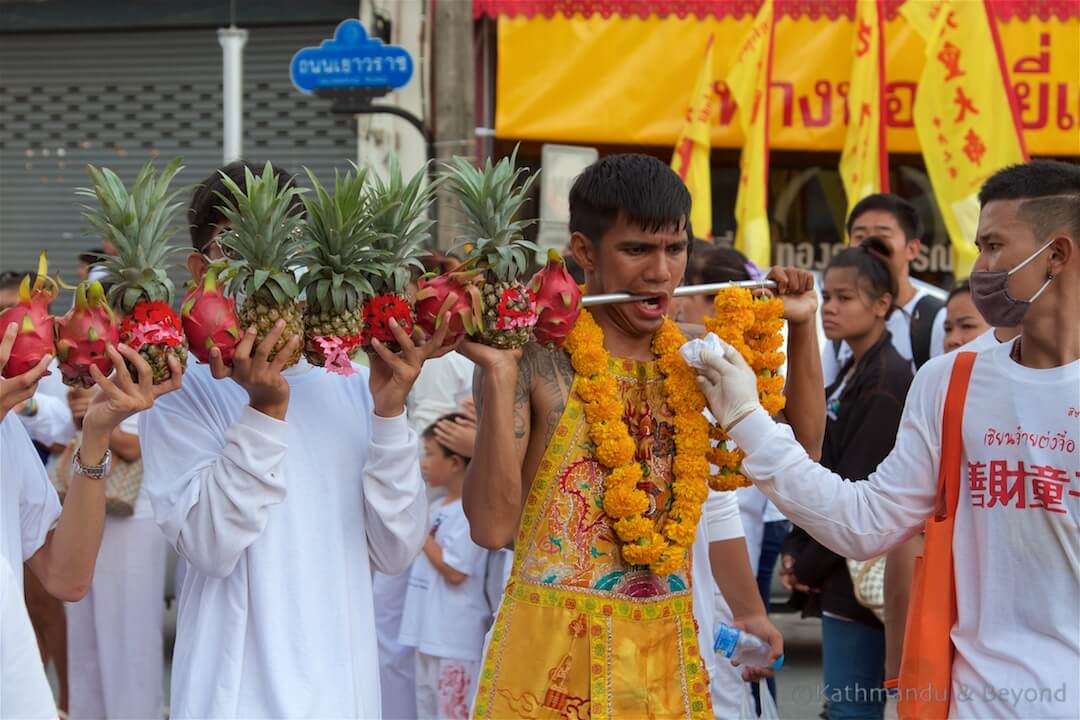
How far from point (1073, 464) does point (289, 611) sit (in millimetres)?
1891

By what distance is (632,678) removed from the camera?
345 centimetres

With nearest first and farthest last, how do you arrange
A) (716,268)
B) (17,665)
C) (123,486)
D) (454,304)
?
(17,665), (454,304), (716,268), (123,486)

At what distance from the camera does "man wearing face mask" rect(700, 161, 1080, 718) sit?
10.0 feet

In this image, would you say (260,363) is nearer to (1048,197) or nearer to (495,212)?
(495,212)

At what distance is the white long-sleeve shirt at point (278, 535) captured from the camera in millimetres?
3154

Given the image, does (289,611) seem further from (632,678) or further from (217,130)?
(217,130)

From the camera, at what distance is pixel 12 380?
2.88 metres

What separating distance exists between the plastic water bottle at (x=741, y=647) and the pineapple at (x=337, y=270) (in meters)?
1.55

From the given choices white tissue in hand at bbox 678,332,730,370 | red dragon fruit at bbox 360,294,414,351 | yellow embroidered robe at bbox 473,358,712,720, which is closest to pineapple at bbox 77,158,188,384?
red dragon fruit at bbox 360,294,414,351

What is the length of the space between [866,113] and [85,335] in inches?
304

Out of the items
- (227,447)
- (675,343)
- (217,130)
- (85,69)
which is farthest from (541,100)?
(227,447)

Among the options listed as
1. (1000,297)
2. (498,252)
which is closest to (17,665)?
(498,252)

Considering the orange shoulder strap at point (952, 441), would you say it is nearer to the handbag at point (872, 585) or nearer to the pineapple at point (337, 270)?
the pineapple at point (337, 270)

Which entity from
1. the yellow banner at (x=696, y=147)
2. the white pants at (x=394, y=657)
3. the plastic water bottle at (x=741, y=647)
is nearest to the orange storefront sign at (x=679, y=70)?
the yellow banner at (x=696, y=147)
